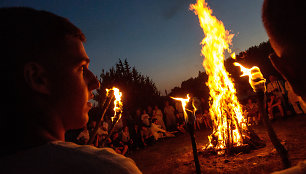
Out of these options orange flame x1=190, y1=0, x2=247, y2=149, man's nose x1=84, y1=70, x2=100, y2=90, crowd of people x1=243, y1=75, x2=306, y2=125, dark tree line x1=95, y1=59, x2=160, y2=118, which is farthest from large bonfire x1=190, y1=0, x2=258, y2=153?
dark tree line x1=95, y1=59, x2=160, y2=118

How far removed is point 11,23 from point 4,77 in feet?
0.91

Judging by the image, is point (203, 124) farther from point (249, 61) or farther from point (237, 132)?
point (249, 61)

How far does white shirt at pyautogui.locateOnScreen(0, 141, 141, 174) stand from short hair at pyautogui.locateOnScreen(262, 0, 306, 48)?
1.02 metres

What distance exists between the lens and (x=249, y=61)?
1753 cm

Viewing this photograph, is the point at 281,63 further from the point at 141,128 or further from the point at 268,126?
the point at 141,128

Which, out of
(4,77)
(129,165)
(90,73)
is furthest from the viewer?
(90,73)

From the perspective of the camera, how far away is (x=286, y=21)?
0.91 meters

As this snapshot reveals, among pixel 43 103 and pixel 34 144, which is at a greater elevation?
pixel 43 103

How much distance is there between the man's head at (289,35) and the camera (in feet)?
2.87

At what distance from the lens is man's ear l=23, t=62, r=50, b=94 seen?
83cm

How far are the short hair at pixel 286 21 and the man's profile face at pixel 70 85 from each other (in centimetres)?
115

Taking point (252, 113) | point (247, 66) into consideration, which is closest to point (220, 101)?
point (252, 113)

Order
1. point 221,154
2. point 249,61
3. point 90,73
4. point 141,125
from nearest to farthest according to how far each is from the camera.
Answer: point 90,73 < point 221,154 < point 141,125 < point 249,61

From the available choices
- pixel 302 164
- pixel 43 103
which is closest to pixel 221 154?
pixel 302 164
